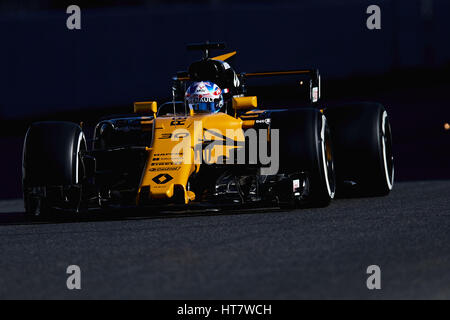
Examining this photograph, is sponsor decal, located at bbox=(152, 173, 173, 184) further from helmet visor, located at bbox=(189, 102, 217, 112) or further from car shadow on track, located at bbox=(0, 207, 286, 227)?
helmet visor, located at bbox=(189, 102, 217, 112)

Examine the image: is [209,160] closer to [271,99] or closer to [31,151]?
[31,151]

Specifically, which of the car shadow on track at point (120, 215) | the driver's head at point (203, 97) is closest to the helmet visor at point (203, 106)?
the driver's head at point (203, 97)

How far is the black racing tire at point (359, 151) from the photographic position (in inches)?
462

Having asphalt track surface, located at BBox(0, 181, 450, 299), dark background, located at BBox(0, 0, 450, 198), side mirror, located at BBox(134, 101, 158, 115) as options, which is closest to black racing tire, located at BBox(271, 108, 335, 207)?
asphalt track surface, located at BBox(0, 181, 450, 299)

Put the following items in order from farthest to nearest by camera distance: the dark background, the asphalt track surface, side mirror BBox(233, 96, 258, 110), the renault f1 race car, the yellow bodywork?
1. the dark background
2. side mirror BBox(233, 96, 258, 110)
3. the renault f1 race car
4. the yellow bodywork
5. the asphalt track surface

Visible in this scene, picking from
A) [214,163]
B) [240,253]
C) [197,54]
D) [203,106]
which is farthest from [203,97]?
[197,54]

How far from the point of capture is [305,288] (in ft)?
22.3

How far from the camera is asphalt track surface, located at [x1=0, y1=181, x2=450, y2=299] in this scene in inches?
270

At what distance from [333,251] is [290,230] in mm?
1199

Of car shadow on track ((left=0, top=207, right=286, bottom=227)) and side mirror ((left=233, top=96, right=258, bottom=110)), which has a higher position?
side mirror ((left=233, top=96, right=258, bottom=110))

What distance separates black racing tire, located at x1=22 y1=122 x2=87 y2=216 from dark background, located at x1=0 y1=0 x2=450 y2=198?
34.6ft

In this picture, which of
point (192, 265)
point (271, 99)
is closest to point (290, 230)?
point (192, 265)

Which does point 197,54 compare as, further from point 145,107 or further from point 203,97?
point 203,97

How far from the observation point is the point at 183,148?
35.3 ft
